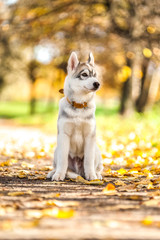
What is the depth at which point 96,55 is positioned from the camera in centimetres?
2209

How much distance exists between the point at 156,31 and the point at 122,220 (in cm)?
1084

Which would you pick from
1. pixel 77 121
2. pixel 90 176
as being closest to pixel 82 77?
pixel 77 121

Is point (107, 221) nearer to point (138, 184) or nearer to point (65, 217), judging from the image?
point (65, 217)

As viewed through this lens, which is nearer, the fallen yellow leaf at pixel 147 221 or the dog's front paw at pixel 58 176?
the fallen yellow leaf at pixel 147 221

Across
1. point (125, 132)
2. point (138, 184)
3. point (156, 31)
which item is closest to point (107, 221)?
point (138, 184)

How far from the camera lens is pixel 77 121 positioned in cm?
461

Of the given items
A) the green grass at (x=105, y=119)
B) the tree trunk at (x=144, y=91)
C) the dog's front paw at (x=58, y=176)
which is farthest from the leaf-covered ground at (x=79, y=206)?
the tree trunk at (x=144, y=91)

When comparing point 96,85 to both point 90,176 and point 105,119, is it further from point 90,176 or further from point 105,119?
point 105,119

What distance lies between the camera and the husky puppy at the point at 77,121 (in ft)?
15.1

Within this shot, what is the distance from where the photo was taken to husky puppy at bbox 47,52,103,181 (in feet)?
15.1

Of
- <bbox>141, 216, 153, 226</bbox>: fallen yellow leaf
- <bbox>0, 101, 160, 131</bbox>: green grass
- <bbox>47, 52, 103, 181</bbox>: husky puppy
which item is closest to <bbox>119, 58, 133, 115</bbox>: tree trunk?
<bbox>0, 101, 160, 131</bbox>: green grass

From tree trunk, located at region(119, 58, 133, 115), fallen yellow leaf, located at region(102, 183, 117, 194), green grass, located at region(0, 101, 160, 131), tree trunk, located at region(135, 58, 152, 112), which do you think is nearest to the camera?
fallen yellow leaf, located at region(102, 183, 117, 194)

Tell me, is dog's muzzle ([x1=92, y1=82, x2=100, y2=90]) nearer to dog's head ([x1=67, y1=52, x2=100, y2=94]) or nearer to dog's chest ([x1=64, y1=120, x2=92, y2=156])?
dog's head ([x1=67, y1=52, x2=100, y2=94])

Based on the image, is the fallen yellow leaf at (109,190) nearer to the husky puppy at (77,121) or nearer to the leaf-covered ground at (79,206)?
the leaf-covered ground at (79,206)
